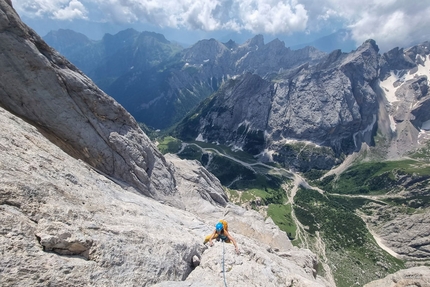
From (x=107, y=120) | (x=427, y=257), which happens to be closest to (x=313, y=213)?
(x=427, y=257)

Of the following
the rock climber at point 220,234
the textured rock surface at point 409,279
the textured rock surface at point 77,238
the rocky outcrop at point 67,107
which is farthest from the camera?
the rocky outcrop at point 67,107

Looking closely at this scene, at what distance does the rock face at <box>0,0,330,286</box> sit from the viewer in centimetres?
1366

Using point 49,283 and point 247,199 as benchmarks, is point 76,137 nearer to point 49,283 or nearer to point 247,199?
point 49,283

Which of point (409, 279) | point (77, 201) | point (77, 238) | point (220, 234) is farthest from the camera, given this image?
point (220, 234)

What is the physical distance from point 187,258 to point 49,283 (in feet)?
37.8

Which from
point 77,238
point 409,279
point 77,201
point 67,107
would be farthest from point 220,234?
point 67,107

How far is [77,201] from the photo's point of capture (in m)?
19.2

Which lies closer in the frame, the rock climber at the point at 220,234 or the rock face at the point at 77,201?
the rock face at the point at 77,201

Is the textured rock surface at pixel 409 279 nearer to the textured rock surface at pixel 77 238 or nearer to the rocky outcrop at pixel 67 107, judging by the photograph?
the textured rock surface at pixel 77 238

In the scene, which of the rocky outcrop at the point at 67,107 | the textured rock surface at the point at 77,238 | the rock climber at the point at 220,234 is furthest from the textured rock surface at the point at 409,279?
the rocky outcrop at the point at 67,107

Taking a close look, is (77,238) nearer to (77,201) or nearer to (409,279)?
(77,201)

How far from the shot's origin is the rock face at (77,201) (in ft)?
44.8

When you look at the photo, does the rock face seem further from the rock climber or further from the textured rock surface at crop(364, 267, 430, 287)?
the textured rock surface at crop(364, 267, 430, 287)

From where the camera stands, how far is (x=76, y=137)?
123 feet
